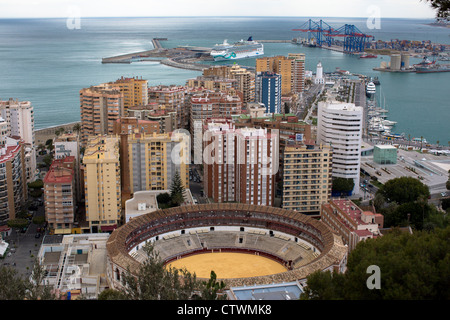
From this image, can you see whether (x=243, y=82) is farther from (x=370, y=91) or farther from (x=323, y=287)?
(x=323, y=287)

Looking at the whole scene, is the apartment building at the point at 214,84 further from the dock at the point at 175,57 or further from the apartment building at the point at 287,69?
the dock at the point at 175,57

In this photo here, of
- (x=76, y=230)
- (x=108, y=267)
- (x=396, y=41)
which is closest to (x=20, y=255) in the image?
(x=76, y=230)

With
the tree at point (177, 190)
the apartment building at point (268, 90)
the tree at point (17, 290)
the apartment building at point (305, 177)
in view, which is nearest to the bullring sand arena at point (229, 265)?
the tree at point (177, 190)

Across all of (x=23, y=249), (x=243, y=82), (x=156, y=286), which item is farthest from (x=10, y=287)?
(x=243, y=82)

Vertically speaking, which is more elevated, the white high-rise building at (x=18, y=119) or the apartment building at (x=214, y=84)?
the apartment building at (x=214, y=84)

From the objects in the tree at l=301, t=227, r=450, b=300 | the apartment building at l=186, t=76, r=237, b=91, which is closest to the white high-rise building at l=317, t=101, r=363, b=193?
the apartment building at l=186, t=76, r=237, b=91

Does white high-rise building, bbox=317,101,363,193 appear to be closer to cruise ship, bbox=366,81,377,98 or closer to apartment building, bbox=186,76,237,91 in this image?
apartment building, bbox=186,76,237,91
